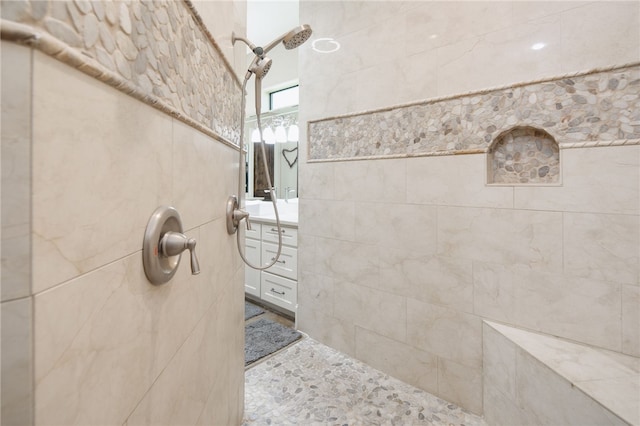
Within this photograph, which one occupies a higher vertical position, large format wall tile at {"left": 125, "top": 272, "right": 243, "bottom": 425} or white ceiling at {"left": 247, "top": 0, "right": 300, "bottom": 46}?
white ceiling at {"left": 247, "top": 0, "right": 300, "bottom": 46}

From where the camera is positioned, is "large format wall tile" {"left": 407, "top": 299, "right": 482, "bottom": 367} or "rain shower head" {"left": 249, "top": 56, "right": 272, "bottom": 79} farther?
"large format wall tile" {"left": 407, "top": 299, "right": 482, "bottom": 367}

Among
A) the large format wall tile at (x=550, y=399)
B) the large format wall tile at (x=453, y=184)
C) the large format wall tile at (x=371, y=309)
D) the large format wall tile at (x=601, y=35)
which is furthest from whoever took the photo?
the large format wall tile at (x=371, y=309)

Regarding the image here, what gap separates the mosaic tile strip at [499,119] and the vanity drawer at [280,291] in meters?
1.14

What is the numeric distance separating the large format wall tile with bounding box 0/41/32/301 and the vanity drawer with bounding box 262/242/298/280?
2.10m

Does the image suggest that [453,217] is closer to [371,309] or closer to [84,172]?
[371,309]

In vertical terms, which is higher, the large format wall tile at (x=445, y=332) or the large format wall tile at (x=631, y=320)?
the large format wall tile at (x=631, y=320)

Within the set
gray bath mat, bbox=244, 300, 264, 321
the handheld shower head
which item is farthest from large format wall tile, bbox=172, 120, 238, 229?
gray bath mat, bbox=244, 300, 264, 321

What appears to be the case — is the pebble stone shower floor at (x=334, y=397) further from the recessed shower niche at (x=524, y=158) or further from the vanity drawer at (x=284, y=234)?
the recessed shower niche at (x=524, y=158)

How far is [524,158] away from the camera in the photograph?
4.51ft

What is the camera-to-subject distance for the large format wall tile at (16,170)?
→ 30 centimetres

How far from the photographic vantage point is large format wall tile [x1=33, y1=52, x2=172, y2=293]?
0.33 meters

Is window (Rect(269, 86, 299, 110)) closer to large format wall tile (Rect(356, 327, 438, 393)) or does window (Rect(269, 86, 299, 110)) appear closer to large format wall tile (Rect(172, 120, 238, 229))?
large format wall tile (Rect(172, 120, 238, 229))

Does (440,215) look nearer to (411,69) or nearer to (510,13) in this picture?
(411,69)

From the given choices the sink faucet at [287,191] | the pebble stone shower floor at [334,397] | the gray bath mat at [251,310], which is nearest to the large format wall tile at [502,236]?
the pebble stone shower floor at [334,397]
